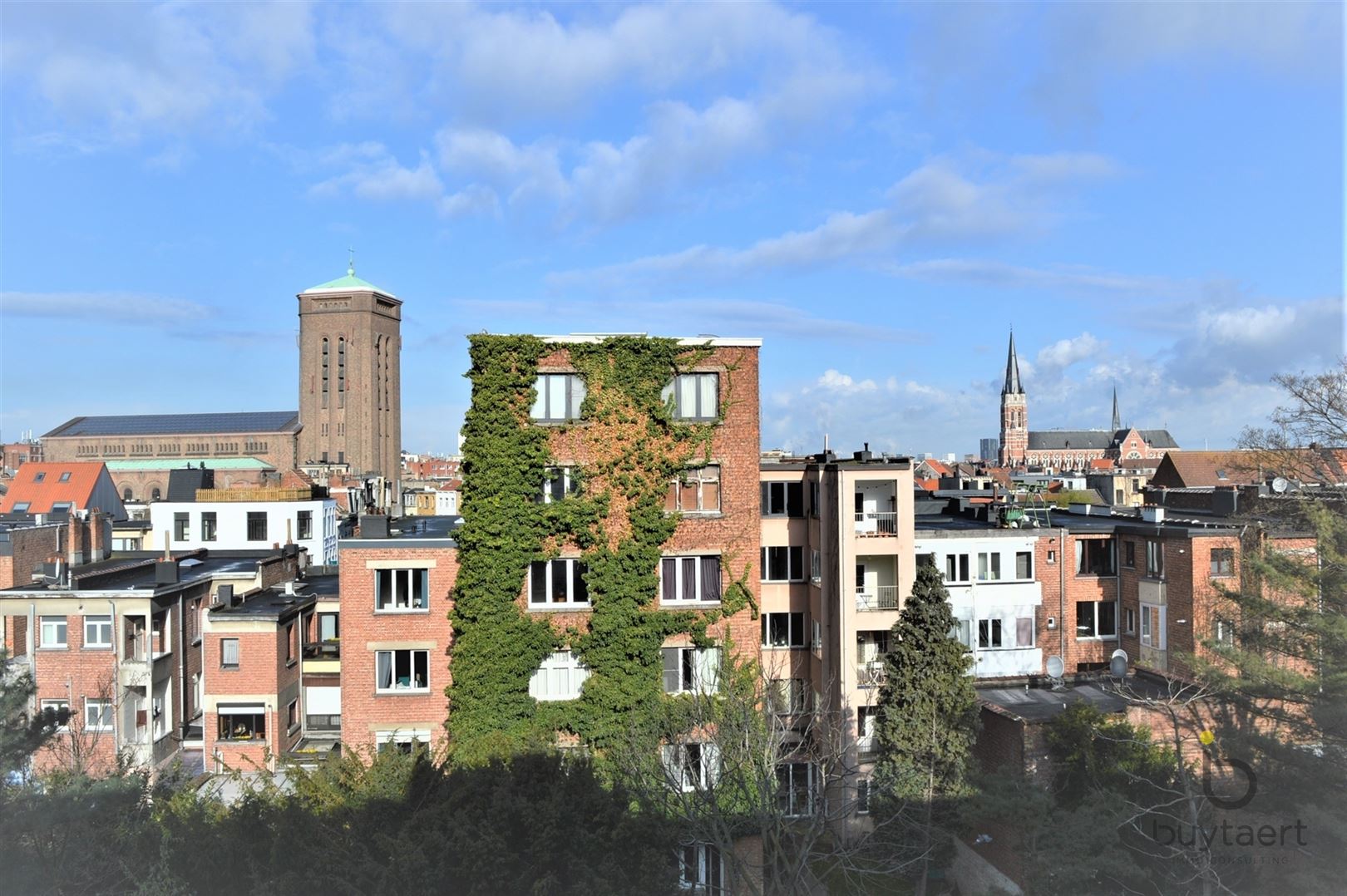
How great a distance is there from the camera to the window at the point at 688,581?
2738 cm

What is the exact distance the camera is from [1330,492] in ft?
93.0

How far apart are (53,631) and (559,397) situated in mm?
19594

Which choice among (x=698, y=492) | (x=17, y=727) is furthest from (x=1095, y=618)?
(x=17, y=727)

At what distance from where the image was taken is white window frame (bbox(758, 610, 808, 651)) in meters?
31.3

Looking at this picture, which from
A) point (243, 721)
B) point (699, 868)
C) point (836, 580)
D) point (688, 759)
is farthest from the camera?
point (243, 721)

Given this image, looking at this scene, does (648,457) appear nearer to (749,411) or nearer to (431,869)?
(749,411)

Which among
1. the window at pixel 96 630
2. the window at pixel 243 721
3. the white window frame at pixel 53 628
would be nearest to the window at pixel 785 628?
the window at pixel 243 721

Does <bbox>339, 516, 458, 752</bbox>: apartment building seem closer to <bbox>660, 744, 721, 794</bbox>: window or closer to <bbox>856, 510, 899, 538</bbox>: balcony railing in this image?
<bbox>660, 744, 721, 794</bbox>: window

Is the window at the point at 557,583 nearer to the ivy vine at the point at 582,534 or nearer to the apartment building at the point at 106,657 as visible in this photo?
the ivy vine at the point at 582,534

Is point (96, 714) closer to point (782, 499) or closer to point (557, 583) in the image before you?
point (557, 583)

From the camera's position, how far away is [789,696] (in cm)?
2912

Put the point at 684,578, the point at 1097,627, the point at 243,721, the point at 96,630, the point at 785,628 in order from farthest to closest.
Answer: the point at 1097,627
the point at 785,628
the point at 243,721
the point at 96,630
the point at 684,578

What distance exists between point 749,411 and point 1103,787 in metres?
13.8

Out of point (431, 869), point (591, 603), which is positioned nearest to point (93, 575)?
point (591, 603)
